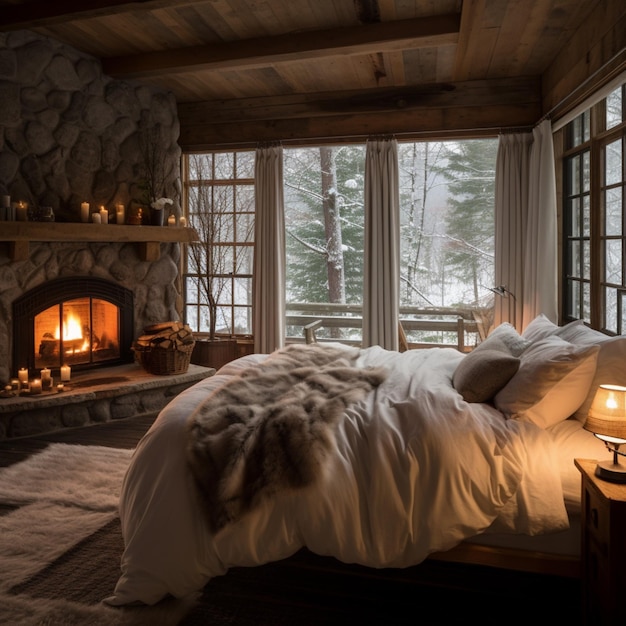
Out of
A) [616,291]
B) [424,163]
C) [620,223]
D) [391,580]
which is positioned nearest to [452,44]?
[620,223]

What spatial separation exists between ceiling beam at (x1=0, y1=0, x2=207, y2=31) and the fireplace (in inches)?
73.5

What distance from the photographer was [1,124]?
432 centimetres

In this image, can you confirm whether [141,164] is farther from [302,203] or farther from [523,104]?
[302,203]

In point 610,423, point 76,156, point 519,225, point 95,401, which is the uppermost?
point 76,156

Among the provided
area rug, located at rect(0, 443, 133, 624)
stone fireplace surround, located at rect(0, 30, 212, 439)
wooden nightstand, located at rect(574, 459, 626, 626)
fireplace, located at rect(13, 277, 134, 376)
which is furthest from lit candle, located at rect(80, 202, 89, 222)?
wooden nightstand, located at rect(574, 459, 626, 626)

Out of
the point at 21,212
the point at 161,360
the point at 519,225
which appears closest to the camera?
the point at 21,212

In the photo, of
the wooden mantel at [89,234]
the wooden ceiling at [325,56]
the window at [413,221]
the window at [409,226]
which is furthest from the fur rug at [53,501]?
the window at [413,221]

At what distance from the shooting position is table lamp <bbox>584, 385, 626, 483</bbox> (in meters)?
1.86

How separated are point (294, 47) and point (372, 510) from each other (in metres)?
3.58

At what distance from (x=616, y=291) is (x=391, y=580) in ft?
8.01

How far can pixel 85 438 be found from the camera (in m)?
4.19

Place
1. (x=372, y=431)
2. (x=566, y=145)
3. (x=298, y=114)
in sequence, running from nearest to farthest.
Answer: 1. (x=372, y=431)
2. (x=566, y=145)
3. (x=298, y=114)

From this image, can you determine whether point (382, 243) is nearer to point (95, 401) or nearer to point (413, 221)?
point (95, 401)

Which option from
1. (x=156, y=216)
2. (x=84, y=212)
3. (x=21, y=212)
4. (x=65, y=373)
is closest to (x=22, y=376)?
(x=65, y=373)
